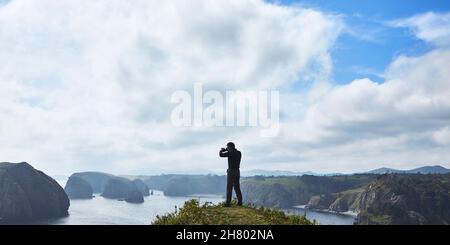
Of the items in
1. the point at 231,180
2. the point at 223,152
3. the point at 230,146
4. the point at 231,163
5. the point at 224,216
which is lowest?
the point at 224,216

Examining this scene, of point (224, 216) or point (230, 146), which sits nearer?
point (224, 216)

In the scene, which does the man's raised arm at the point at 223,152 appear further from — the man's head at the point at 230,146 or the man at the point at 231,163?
the man's head at the point at 230,146

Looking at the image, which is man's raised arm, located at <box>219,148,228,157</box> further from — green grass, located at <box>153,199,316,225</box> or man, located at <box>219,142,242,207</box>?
green grass, located at <box>153,199,316,225</box>

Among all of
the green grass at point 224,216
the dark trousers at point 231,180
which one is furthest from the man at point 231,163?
the green grass at point 224,216

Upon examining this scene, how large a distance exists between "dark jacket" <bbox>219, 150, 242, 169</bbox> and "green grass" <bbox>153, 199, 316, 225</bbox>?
2537mm

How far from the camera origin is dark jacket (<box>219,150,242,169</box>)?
2622 centimetres

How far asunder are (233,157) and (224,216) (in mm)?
4208

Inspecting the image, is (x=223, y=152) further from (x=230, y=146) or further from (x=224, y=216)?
(x=224, y=216)

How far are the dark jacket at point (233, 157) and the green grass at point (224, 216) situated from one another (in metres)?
2.54

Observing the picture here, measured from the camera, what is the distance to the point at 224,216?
23.3m

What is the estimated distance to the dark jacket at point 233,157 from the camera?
2622 cm

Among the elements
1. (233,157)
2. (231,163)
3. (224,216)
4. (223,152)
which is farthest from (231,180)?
(224,216)

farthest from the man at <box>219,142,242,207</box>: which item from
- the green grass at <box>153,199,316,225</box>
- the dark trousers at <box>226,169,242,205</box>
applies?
the green grass at <box>153,199,316,225</box>
